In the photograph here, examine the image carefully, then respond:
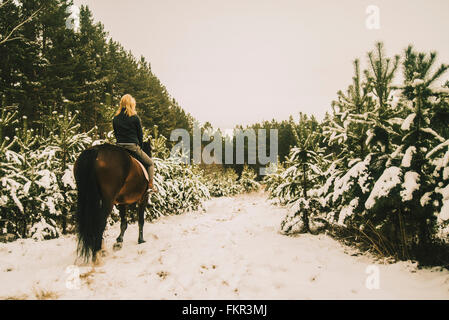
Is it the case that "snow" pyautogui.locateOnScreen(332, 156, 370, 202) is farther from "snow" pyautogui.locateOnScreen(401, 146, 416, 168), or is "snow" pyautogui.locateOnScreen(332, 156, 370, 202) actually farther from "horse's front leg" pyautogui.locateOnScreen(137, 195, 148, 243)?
"horse's front leg" pyautogui.locateOnScreen(137, 195, 148, 243)

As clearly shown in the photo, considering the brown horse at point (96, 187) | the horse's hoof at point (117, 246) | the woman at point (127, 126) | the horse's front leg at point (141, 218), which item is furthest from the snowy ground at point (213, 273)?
the woman at point (127, 126)

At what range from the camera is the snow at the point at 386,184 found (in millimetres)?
3039

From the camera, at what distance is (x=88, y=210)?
3287mm

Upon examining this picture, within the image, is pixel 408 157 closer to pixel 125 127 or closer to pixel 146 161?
pixel 146 161

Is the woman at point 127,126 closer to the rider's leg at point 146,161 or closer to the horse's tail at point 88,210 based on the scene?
the rider's leg at point 146,161

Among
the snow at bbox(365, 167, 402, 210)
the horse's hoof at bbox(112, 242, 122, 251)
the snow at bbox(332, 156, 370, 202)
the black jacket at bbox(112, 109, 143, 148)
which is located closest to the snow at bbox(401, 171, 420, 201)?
the snow at bbox(365, 167, 402, 210)

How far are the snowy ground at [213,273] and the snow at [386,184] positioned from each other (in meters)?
0.91

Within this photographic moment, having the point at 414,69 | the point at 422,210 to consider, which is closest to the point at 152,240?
the point at 422,210

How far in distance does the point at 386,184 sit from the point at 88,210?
396 cm

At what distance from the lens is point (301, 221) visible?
5316mm

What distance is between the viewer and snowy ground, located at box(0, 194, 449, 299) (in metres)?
2.58

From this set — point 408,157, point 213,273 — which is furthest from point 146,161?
point 408,157
